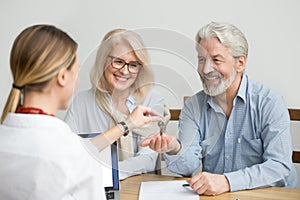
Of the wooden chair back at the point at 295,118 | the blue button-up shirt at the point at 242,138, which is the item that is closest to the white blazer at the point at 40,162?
the blue button-up shirt at the point at 242,138

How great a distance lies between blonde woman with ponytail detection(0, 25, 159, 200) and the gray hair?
0.70m

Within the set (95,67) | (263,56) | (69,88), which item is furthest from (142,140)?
(263,56)

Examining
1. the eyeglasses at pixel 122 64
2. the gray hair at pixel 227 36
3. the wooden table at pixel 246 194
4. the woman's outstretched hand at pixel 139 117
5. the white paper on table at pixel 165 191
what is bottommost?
the wooden table at pixel 246 194

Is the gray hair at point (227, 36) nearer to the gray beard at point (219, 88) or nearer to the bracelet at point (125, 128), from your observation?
the gray beard at point (219, 88)

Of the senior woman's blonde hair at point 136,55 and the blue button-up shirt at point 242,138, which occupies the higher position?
the senior woman's blonde hair at point 136,55

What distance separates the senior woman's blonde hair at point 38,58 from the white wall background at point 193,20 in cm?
99

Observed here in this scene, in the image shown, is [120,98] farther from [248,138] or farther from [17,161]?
[248,138]

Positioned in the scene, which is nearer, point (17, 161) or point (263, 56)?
point (17, 161)

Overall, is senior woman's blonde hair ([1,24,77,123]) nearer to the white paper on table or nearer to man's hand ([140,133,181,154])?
man's hand ([140,133,181,154])

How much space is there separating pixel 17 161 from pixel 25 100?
14 centimetres

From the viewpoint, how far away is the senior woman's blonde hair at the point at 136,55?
1.17m

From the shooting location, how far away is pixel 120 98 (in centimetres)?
126

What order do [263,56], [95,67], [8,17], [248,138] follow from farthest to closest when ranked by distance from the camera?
[8,17]
[263,56]
[248,138]
[95,67]

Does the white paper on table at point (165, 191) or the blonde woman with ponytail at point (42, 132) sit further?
the white paper on table at point (165, 191)
